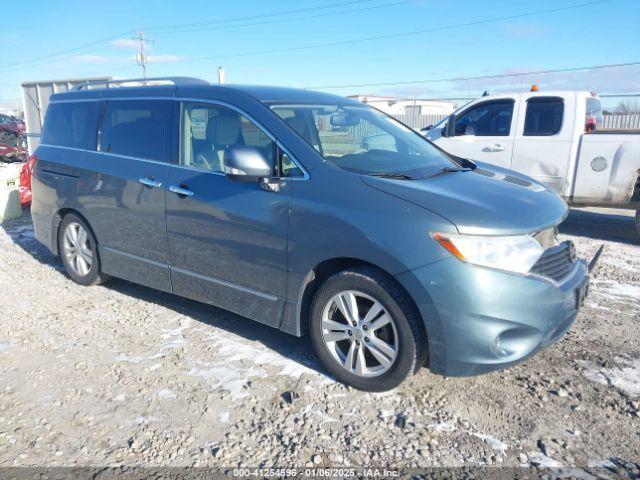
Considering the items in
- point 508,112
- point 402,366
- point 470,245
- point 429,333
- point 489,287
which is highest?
point 508,112

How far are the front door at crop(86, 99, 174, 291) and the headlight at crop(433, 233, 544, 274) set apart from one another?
93.9 inches

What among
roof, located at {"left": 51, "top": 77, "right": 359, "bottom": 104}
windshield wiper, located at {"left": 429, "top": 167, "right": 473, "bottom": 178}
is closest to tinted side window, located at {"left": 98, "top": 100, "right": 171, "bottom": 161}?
roof, located at {"left": 51, "top": 77, "right": 359, "bottom": 104}

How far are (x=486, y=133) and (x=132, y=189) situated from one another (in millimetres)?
5740

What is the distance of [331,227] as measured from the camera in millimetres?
3266

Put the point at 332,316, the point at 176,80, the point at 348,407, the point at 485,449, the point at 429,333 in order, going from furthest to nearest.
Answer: the point at 176,80
the point at 332,316
the point at 348,407
the point at 429,333
the point at 485,449

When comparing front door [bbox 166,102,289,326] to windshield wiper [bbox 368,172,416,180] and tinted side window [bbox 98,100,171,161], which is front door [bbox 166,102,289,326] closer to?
tinted side window [bbox 98,100,171,161]

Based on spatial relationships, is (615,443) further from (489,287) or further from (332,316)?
(332,316)

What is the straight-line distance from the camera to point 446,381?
3.53 m

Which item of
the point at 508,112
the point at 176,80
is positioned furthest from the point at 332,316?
the point at 508,112

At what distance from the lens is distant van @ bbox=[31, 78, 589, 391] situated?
9.71 feet

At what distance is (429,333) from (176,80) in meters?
3.09

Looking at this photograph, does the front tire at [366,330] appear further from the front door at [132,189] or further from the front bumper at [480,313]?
the front door at [132,189]

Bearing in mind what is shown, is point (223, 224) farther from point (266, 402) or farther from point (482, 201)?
point (482, 201)

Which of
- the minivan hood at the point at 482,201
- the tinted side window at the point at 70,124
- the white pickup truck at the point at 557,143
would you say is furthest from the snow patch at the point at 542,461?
the white pickup truck at the point at 557,143
